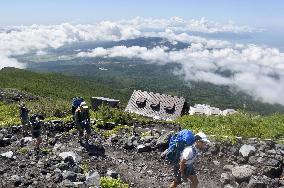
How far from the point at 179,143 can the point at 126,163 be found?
6.01 meters

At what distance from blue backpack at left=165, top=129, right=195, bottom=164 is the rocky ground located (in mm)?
2776

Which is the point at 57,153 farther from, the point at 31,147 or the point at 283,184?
the point at 283,184

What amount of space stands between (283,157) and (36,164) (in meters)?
9.38

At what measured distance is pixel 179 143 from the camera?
37.5ft

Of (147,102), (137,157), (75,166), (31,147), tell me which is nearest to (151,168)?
(137,157)

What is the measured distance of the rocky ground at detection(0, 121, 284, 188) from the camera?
13.7 m

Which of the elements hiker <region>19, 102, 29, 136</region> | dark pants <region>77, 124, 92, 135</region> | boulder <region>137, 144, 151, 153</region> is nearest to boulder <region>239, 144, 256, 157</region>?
boulder <region>137, 144, 151, 153</region>

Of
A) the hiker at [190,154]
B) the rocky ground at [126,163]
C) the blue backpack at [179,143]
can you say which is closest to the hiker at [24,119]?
the rocky ground at [126,163]

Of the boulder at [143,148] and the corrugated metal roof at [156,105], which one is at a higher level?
the boulder at [143,148]

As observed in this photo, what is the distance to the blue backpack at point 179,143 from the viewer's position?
1117 cm

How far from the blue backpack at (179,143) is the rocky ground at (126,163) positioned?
2.78 meters

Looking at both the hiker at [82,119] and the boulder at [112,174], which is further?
the hiker at [82,119]

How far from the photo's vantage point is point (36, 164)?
15.3 metres

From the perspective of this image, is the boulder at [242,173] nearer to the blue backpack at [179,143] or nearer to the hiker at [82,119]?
the blue backpack at [179,143]
